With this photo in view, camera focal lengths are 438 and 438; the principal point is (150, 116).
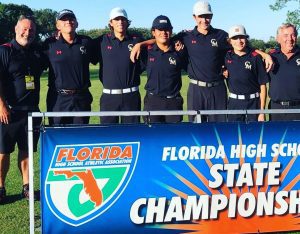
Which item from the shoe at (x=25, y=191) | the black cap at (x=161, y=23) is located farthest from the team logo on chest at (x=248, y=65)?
the shoe at (x=25, y=191)

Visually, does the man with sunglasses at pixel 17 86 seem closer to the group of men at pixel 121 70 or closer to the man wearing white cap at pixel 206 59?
the group of men at pixel 121 70

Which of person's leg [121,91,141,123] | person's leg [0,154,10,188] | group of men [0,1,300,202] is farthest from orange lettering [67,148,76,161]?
person's leg [121,91,141,123]

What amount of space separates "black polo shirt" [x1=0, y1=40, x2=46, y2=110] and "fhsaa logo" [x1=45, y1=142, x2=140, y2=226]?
7.83 ft

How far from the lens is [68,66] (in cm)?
701

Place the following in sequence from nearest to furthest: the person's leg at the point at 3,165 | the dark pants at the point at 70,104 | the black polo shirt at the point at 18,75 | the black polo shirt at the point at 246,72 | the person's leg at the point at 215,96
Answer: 1. the black polo shirt at the point at 18,75
2. the person's leg at the point at 3,165
3. the dark pants at the point at 70,104
4. the black polo shirt at the point at 246,72
5. the person's leg at the point at 215,96

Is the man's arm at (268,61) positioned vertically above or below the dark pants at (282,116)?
above

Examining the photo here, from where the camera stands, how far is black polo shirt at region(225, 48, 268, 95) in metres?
7.19

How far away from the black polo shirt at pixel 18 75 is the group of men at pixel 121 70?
0.6 inches

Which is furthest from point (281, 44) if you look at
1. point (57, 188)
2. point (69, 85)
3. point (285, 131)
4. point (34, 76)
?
point (57, 188)

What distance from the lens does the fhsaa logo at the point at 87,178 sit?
15.2ft

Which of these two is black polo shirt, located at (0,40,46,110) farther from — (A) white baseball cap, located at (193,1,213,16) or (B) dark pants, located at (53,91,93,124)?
(A) white baseball cap, located at (193,1,213,16)

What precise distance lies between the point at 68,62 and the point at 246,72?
2894 millimetres

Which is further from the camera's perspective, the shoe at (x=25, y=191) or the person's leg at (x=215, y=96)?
the person's leg at (x=215, y=96)

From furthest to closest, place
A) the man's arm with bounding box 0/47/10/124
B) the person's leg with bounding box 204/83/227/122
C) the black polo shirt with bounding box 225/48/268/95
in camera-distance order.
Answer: the person's leg with bounding box 204/83/227/122 → the black polo shirt with bounding box 225/48/268/95 → the man's arm with bounding box 0/47/10/124
